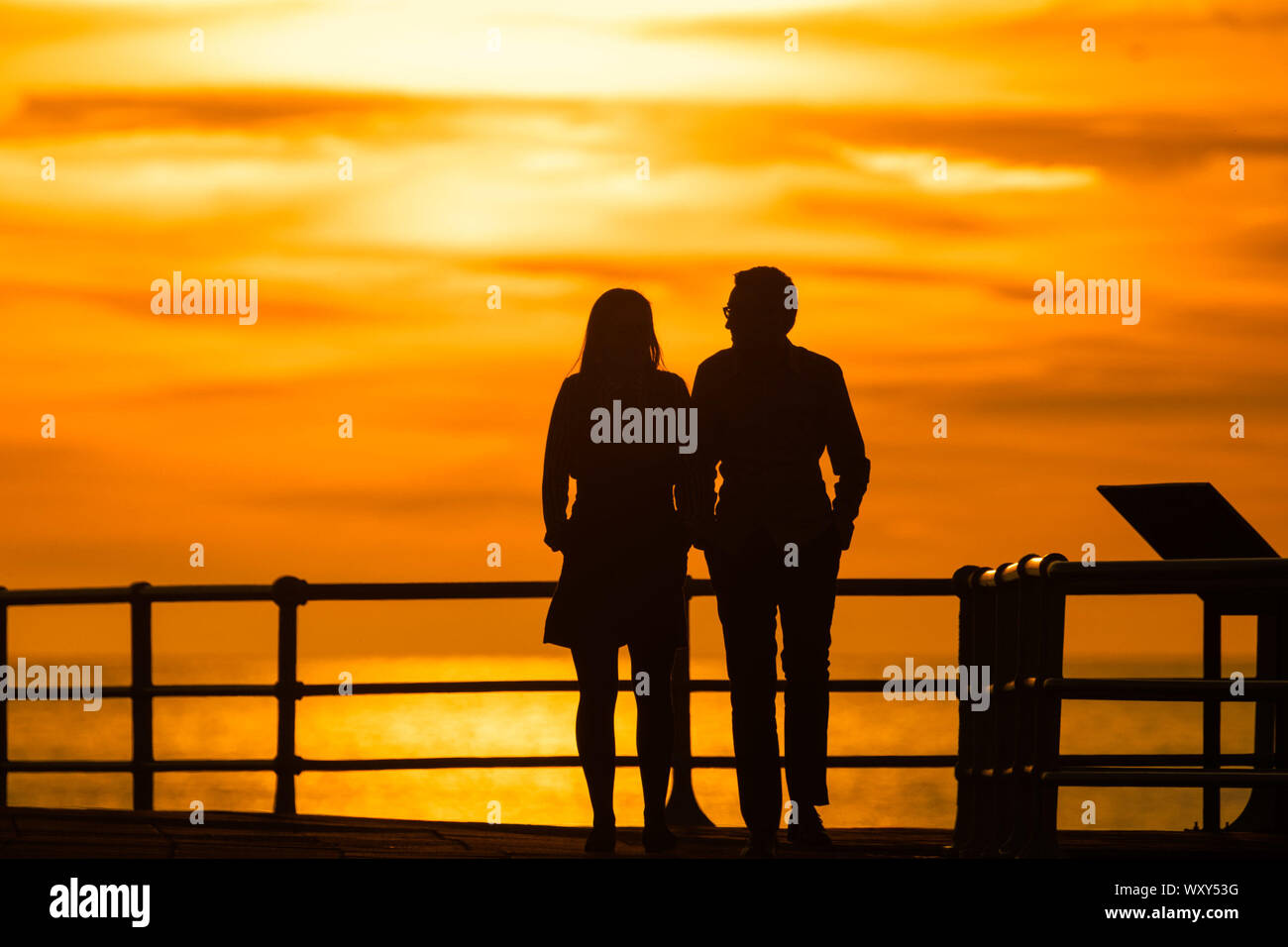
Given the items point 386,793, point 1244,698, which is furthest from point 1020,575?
point 386,793

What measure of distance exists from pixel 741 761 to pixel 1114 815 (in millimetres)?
115931

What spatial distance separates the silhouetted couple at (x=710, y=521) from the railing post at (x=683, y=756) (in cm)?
262

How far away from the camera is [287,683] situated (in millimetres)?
11320

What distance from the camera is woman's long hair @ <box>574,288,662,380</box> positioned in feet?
25.3

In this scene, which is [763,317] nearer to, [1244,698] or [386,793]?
[1244,698]

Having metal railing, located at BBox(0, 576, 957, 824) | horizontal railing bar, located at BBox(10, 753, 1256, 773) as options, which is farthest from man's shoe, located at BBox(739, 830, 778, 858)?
metal railing, located at BBox(0, 576, 957, 824)

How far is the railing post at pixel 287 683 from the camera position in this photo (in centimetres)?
1115

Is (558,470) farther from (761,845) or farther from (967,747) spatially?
(967,747)

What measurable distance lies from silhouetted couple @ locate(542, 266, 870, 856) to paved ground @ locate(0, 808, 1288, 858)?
1.57 feet

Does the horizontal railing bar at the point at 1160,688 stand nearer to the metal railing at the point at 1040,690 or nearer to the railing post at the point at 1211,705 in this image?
the metal railing at the point at 1040,690

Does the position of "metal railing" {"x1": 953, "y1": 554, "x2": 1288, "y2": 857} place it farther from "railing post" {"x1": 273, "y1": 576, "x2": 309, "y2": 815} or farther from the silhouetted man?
"railing post" {"x1": 273, "y1": 576, "x2": 309, "y2": 815}

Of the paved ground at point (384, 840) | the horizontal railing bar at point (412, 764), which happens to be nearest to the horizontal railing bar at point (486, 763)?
the horizontal railing bar at point (412, 764)

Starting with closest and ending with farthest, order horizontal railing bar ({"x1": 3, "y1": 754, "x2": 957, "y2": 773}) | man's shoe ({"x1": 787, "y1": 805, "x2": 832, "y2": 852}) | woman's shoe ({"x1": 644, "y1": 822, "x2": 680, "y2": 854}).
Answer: woman's shoe ({"x1": 644, "y1": 822, "x2": 680, "y2": 854})
man's shoe ({"x1": 787, "y1": 805, "x2": 832, "y2": 852})
horizontal railing bar ({"x1": 3, "y1": 754, "x2": 957, "y2": 773})
